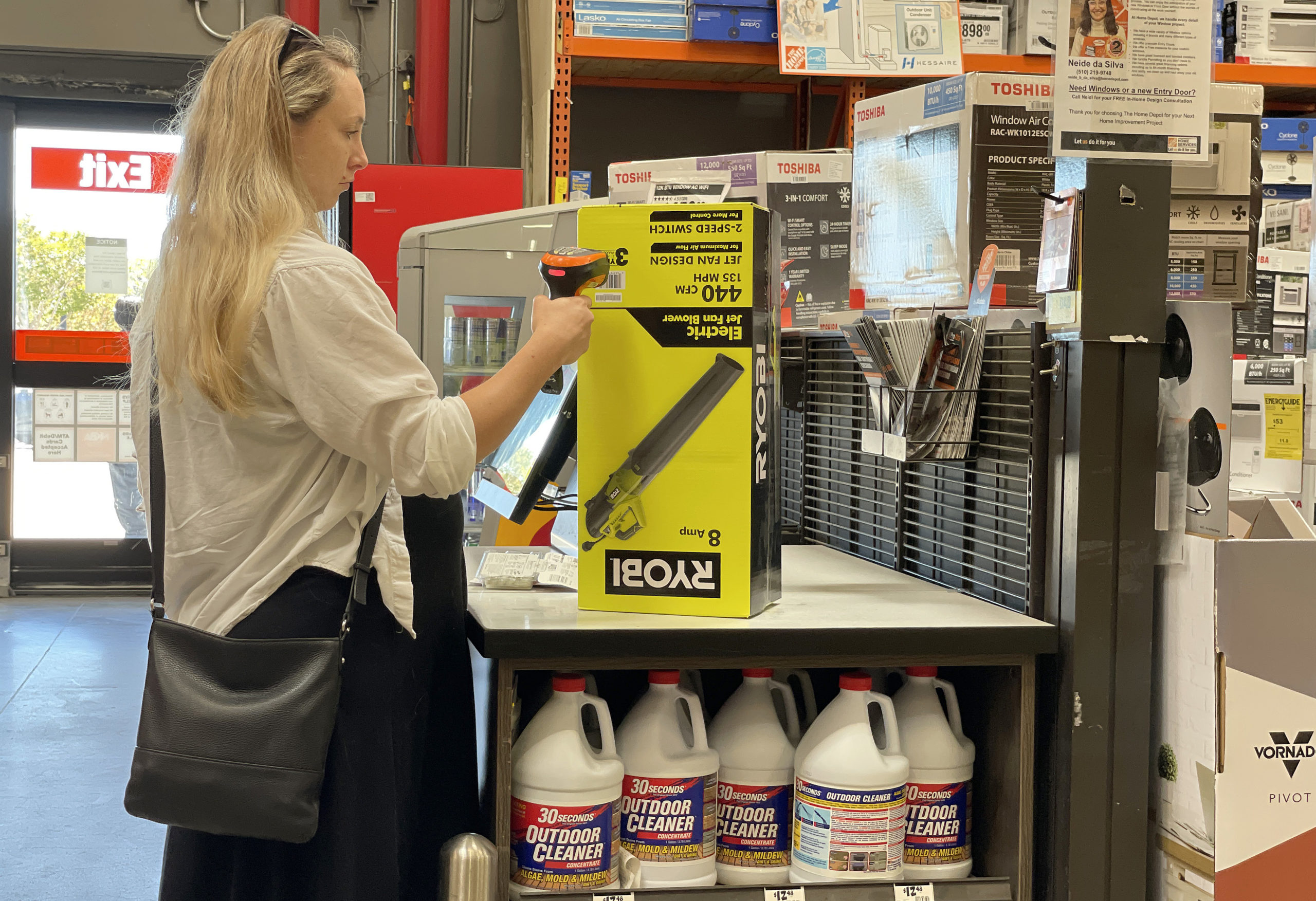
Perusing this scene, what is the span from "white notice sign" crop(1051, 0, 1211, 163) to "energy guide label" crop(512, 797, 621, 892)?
3.09ft

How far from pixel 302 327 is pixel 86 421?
196 inches

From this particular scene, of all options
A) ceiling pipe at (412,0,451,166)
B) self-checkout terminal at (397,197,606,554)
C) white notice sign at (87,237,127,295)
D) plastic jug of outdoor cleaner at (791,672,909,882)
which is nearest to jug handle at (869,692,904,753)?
plastic jug of outdoor cleaner at (791,672,909,882)

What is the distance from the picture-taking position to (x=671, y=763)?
1412 mm

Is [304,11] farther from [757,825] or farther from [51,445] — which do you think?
[757,825]

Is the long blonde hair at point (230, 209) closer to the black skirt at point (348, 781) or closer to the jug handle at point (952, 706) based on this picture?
the black skirt at point (348, 781)

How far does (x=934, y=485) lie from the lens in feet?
5.75

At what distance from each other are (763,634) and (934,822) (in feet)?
1.12

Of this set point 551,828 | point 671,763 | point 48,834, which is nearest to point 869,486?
point 671,763

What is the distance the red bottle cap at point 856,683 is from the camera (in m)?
1.42

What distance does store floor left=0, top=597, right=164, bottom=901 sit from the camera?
281 cm

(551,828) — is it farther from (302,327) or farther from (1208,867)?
(1208,867)

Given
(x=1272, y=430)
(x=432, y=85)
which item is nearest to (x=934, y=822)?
(x=1272, y=430)

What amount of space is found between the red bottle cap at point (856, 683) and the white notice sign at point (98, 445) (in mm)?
5083

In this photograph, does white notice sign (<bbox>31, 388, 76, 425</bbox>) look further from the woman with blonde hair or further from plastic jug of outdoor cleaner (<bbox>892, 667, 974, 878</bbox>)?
plastic jug of outdoor cleaner (<bbox>892, 667, 974, 878</bbox>)
